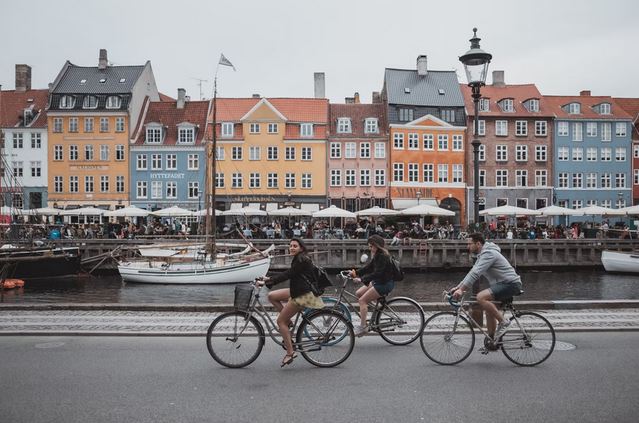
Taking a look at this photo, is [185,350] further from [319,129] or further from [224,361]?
[319,129]

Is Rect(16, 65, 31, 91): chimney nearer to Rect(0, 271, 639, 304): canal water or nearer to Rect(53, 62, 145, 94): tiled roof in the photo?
Rect(53, 62, 145, 94): tiled roof

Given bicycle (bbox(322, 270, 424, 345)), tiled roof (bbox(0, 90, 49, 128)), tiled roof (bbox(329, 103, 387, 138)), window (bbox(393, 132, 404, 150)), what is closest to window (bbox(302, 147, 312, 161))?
tiled roof (bbox(329, 103, 387, 138))

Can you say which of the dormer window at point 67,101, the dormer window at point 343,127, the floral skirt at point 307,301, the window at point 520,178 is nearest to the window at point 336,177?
the dormer window at point 343,127

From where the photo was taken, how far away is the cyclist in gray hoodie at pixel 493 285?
8.12 m

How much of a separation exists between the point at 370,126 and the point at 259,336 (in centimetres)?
4580

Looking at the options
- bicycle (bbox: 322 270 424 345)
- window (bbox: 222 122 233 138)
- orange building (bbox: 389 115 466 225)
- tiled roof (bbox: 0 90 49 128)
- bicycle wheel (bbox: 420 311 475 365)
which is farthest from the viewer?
tiled roof (bbox: 0 90 49 128)

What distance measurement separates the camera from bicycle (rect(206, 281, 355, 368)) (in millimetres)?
8109

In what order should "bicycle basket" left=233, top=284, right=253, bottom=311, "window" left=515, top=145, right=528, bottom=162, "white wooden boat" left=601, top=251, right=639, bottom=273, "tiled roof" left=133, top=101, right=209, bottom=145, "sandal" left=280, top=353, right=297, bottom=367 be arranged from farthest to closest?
"window" left=515, top=145, right=528, bottom=162
"tiled roof" left=133, top=101, right=209, bottom=145
"white wooden boat" left=601, top=251, right=639, bottom=273
"bicycle basket" left=233, top=284, right=253, bottom=311
"sandal" left=280, top=353, right=297, bottom=367

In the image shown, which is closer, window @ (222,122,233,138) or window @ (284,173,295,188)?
window @ (284,173,295,188)

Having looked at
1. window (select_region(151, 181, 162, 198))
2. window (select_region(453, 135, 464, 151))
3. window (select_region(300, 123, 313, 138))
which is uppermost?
window (select_region(300, 123, 313, 138))

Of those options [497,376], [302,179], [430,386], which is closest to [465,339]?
[497,376]

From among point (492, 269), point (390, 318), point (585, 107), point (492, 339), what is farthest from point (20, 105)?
point (492, 339)

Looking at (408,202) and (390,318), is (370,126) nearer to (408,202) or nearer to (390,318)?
(408,202)

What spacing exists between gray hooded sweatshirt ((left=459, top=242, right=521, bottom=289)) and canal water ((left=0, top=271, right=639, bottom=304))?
1332 cm
